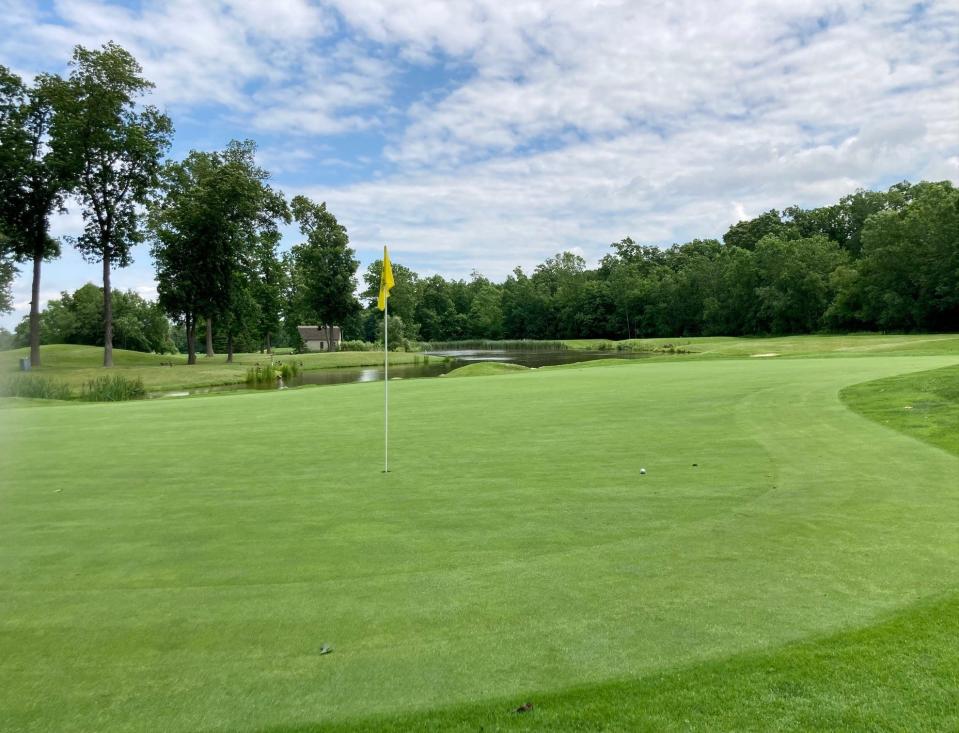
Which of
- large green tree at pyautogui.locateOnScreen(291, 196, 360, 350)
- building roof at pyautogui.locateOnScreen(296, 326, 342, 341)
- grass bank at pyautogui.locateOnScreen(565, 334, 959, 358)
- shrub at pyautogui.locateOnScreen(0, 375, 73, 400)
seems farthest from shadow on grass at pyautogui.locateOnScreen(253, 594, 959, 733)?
building roof at pyautogui.locateOnScreen(296, 326, 342, 341)

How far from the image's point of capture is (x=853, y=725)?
280cm

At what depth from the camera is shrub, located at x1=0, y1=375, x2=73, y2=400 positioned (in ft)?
93.3

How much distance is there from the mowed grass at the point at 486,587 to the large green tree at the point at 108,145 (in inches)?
1599

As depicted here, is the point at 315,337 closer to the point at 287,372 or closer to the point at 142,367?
the point at 142,367

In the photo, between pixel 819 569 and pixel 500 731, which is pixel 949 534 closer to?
pixel 819 569

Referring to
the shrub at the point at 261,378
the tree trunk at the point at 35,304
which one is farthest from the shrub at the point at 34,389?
the tree trunk at the point at 35,304

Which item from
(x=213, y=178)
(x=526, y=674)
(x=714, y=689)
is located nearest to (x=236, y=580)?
(x=526, y=674)

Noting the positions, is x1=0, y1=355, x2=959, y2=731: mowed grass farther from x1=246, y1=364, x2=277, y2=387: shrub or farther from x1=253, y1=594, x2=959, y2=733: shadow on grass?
x1=246, y1=364, x2=277, y2=387: shrub

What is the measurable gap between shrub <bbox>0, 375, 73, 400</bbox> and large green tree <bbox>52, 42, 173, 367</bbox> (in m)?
13.1

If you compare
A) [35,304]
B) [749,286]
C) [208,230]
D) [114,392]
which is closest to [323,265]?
[208,230]

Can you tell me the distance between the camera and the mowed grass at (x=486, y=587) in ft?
10.2

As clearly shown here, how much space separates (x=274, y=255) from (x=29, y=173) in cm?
2557

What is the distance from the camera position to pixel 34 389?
2895 cm

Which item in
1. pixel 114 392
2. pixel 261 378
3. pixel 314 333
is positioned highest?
pixel 314 333
